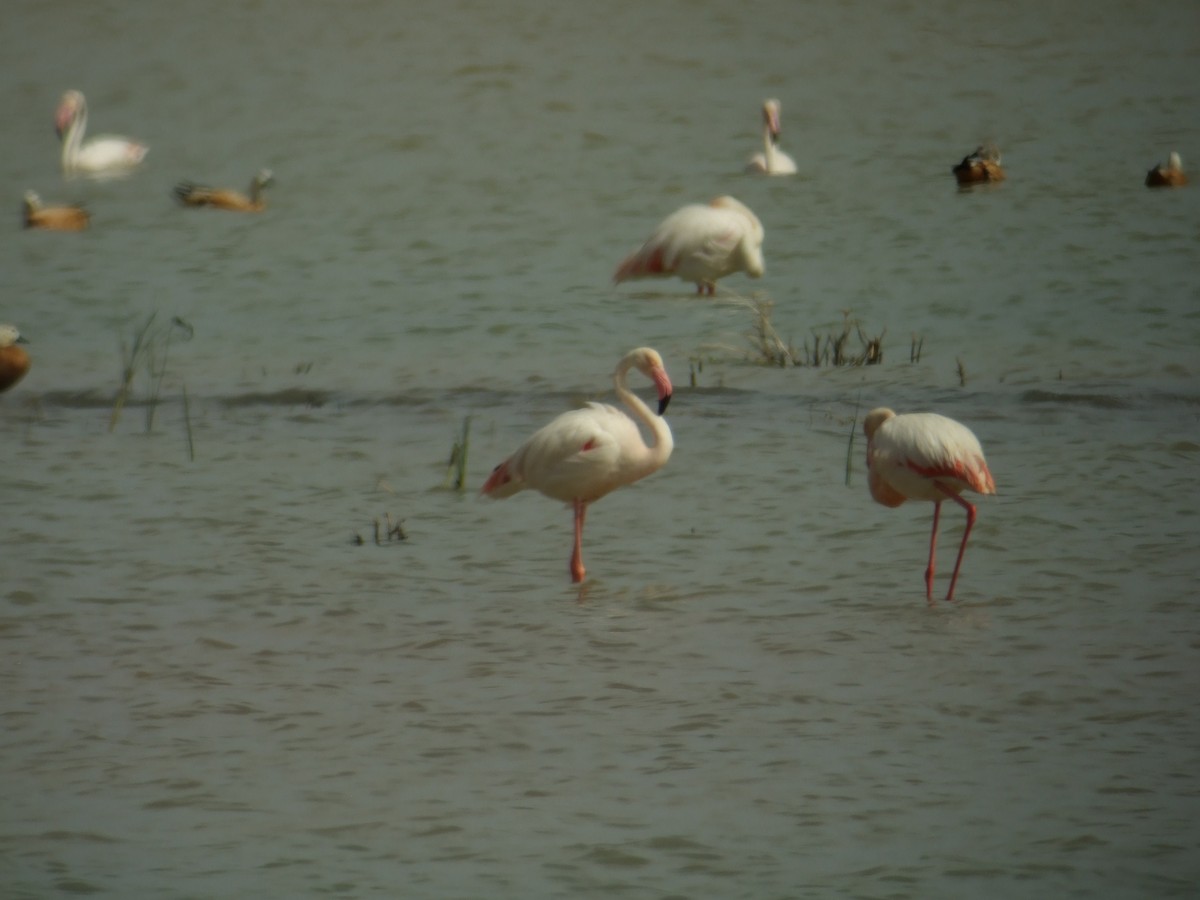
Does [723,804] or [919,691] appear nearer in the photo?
[723,804]

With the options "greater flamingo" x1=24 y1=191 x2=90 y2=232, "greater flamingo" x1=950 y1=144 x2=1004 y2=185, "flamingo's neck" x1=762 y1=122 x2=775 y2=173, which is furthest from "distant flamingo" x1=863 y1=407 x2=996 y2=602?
"flamingo's neck" x1=762 y1=122 x2=775 y2=173

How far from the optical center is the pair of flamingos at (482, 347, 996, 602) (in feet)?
23.9

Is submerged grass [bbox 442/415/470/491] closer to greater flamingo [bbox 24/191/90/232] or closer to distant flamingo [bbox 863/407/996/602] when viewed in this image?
distant flamingo [bbox 863/407/996/602]

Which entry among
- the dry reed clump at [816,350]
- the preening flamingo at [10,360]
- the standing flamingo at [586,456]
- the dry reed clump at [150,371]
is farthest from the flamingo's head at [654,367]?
the preening flamingo at [10,360]

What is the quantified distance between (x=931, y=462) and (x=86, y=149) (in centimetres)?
1542

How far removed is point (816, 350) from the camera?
11.5 meters

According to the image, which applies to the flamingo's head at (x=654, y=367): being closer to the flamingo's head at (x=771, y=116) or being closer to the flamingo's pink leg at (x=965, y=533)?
the flamingo's pink leg at (x=965, y=533)

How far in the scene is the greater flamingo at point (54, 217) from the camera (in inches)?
689

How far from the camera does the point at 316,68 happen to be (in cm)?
2670

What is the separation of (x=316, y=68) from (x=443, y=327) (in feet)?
45.4

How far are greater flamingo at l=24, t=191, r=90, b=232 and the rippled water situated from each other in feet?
0.55

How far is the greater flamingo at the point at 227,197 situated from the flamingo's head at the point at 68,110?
9.53 feet

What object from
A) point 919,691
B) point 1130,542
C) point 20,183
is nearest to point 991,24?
point 20,183

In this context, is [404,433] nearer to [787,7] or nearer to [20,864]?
[20,864]
